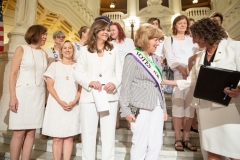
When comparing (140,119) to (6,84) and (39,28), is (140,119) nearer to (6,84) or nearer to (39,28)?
(39,28)

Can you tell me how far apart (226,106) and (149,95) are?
60cm

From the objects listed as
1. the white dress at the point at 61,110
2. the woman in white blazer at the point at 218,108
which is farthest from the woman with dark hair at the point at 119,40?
the woman in white blazer at the point at 218,108

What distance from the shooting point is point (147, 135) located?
1540 mm

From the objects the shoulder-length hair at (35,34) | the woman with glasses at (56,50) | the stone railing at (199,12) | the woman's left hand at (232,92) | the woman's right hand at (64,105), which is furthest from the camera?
the stone railing at (199,12)

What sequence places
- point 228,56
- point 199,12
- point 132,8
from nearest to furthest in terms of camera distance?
point 228,56 < point 199,12 < point 132,8

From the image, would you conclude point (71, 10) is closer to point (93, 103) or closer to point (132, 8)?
point (132, 8)

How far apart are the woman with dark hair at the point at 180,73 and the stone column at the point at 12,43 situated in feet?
10.6

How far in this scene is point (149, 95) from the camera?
5.05 feet

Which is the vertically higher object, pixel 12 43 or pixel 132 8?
pixel 132 8

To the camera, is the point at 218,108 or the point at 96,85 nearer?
the point at 218,108

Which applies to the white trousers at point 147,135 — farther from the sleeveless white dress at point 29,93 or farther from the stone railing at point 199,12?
the stone railing at point 199,12

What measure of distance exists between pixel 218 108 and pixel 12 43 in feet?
13.8

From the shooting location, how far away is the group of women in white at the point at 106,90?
1532 millimetres

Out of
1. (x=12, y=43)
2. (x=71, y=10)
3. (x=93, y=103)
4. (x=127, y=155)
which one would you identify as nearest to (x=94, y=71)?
(x=93, y=103)
